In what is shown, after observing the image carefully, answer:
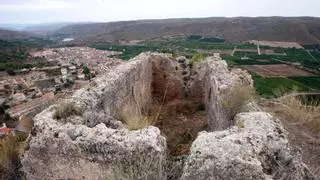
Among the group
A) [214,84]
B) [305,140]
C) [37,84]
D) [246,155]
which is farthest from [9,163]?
[37,84]

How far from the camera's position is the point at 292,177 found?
4.18 m

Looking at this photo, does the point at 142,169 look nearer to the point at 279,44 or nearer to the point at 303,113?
the point at 303,113

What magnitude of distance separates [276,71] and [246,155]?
51.3 metres

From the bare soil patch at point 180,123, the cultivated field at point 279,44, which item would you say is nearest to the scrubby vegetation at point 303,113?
the bare soil patch at point 180,123

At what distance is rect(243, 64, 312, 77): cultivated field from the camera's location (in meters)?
49.4

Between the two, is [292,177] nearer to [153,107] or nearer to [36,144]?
[36,144]

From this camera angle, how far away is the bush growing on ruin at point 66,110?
545 centimetres

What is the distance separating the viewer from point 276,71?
52.7 metres

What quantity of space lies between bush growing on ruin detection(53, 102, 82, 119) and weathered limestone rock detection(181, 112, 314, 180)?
2.21m

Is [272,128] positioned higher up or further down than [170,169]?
higher up

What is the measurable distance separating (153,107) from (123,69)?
2.72m

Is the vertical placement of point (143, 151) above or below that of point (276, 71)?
above

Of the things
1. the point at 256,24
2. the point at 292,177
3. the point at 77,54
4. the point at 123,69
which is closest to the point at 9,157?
the point at 123,69

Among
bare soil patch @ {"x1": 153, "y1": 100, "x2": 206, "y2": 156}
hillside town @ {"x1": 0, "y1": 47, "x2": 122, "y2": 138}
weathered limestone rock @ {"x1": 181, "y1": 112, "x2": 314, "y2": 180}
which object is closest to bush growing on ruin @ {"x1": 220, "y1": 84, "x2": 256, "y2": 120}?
weathered limestone rock @ {"x1": 181, "y1": 112, "x2": 314, "y2": 180}
